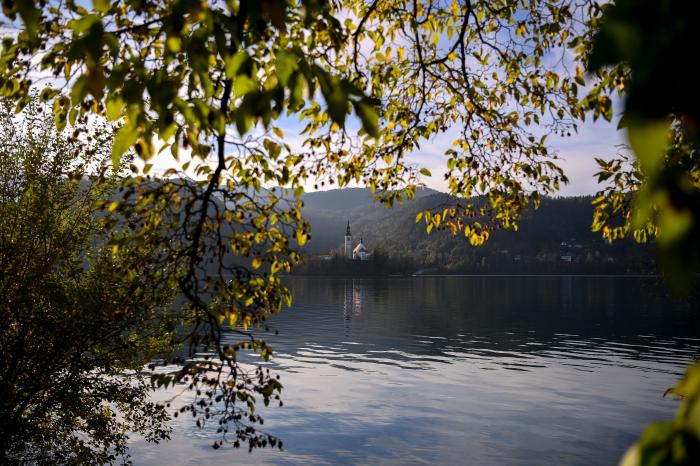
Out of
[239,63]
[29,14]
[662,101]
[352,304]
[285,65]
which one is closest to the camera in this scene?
[662,101]

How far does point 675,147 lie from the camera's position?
8.67m

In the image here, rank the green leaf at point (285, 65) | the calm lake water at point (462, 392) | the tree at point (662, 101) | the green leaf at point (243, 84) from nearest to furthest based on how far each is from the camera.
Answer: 1. the tree at point (662, 101)
2. the green leaf at point (285, 65)
3. the green leaf at point (243, 84)
4. the calm lake water at point (462, 392)

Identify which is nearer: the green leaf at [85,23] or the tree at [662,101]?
the tree at [662,101]

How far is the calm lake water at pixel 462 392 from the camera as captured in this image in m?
29.6

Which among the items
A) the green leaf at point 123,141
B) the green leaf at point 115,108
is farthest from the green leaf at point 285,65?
the green leaf at point 115,108

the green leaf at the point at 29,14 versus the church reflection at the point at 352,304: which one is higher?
the green leaf at the point at 29,14

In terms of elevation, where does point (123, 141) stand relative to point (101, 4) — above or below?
below

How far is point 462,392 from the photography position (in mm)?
42719

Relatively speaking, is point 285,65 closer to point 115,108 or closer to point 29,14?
point 29,14

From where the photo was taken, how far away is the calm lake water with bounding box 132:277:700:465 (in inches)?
1164

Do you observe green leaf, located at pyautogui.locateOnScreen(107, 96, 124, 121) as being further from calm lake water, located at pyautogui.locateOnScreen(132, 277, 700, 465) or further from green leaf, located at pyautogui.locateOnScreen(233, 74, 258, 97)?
calm lake water, located at pyautogui.locateOnScreen(132, 277, 700, 465)

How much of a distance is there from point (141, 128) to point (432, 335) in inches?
2983

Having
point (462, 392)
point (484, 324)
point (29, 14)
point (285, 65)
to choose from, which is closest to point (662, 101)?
point (285, 65)

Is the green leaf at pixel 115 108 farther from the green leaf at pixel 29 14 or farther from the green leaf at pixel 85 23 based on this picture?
the green leaf at pixel 29 14
